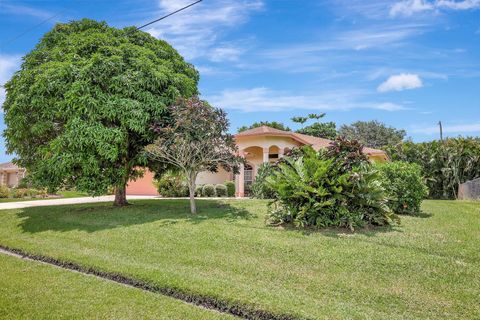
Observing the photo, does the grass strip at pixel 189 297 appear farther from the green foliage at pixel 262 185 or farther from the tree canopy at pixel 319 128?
the tree canopy at pixel 319 128

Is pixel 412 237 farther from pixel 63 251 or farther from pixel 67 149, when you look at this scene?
pixel 67 149

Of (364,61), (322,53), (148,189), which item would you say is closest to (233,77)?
(322,53)

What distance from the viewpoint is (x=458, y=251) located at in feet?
23.7

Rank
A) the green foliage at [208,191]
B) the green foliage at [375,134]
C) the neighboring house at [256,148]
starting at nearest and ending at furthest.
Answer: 1. the neighboring house at [256,148]
2. the green foliage at [208,191]
3. the green foliage at [375,134]

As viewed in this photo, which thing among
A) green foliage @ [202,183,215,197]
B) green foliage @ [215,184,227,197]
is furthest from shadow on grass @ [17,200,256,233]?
green foliage @ [215,184,227,197]

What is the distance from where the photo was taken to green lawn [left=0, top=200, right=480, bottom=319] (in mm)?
5145

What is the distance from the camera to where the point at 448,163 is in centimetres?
2453

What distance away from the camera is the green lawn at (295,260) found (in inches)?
203

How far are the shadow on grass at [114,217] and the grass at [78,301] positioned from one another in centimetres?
439

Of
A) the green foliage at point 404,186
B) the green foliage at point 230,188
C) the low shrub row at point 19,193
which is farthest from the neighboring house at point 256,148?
the green foliage at point 404,186

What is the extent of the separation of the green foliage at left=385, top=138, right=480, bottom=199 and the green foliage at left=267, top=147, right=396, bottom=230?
1707 centimetres

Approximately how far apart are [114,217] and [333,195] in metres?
7.52

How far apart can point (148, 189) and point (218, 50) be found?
18.7 meters

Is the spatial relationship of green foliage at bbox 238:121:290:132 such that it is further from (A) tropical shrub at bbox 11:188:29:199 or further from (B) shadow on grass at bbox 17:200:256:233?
(B) shadow on grass at bbox 17:200:256:233
